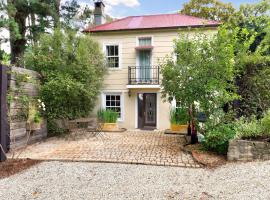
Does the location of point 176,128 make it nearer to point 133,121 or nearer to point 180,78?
point 133,121

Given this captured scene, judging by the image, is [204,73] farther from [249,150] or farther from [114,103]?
[114,103]

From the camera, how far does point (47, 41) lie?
9.11 meters

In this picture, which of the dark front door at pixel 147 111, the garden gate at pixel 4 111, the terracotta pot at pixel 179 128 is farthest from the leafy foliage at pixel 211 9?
the garden gate at pixel 4 111

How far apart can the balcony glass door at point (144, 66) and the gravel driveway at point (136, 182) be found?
6805 mm

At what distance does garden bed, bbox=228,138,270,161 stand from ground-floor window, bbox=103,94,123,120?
7158 mm

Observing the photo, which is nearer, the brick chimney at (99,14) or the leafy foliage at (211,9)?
the brick chimney at (99,14)

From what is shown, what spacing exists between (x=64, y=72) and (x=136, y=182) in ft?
20.2

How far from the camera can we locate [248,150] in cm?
521

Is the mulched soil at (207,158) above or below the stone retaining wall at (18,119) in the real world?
below

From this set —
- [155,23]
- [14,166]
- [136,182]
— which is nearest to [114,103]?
[155,23]

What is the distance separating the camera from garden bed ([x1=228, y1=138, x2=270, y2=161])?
202 inches

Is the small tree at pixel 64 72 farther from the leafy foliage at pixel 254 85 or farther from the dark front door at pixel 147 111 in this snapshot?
the leafy foliage at pixel 254 85

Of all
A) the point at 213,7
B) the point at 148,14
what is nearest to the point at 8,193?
the point at 148,14

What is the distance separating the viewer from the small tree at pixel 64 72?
8.34 metres
